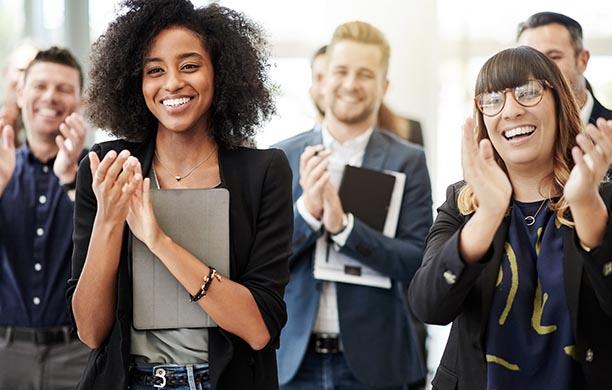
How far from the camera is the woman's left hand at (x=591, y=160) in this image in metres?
1.76

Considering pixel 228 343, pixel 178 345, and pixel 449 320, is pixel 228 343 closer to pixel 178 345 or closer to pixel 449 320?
pixel 178 345

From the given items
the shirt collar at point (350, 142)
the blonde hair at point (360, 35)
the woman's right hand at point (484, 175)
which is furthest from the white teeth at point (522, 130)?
the blonde hair at point (360, 35)

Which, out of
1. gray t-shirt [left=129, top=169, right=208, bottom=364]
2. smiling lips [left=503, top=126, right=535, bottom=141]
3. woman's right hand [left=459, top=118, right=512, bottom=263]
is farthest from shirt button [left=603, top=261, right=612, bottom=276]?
gray t-shirt [left=129, top=169, right=208, bottom=364]

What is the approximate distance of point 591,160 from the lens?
5.80ft

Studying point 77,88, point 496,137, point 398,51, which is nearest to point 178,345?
point 496,137

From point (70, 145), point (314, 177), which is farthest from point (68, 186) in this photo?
point (314, 177)

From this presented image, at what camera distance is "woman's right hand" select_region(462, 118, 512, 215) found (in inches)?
73.0

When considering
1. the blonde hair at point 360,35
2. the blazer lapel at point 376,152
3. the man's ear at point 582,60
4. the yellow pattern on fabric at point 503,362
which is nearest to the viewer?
the yellow pattern on fabric at point 503,362

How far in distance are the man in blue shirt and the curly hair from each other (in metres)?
0.80

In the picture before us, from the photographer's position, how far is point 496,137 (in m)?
2.02

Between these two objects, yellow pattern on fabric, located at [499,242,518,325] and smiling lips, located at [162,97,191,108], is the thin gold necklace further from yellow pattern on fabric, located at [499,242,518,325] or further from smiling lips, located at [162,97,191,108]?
yellow pattern on fabric, located at [499,242,518,325]

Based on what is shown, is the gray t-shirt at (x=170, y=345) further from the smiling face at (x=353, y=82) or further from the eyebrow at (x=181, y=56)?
the smiling face at (x=353, y=82)

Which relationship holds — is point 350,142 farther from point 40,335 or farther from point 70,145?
point 40,335

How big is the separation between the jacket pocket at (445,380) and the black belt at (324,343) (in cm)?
106
